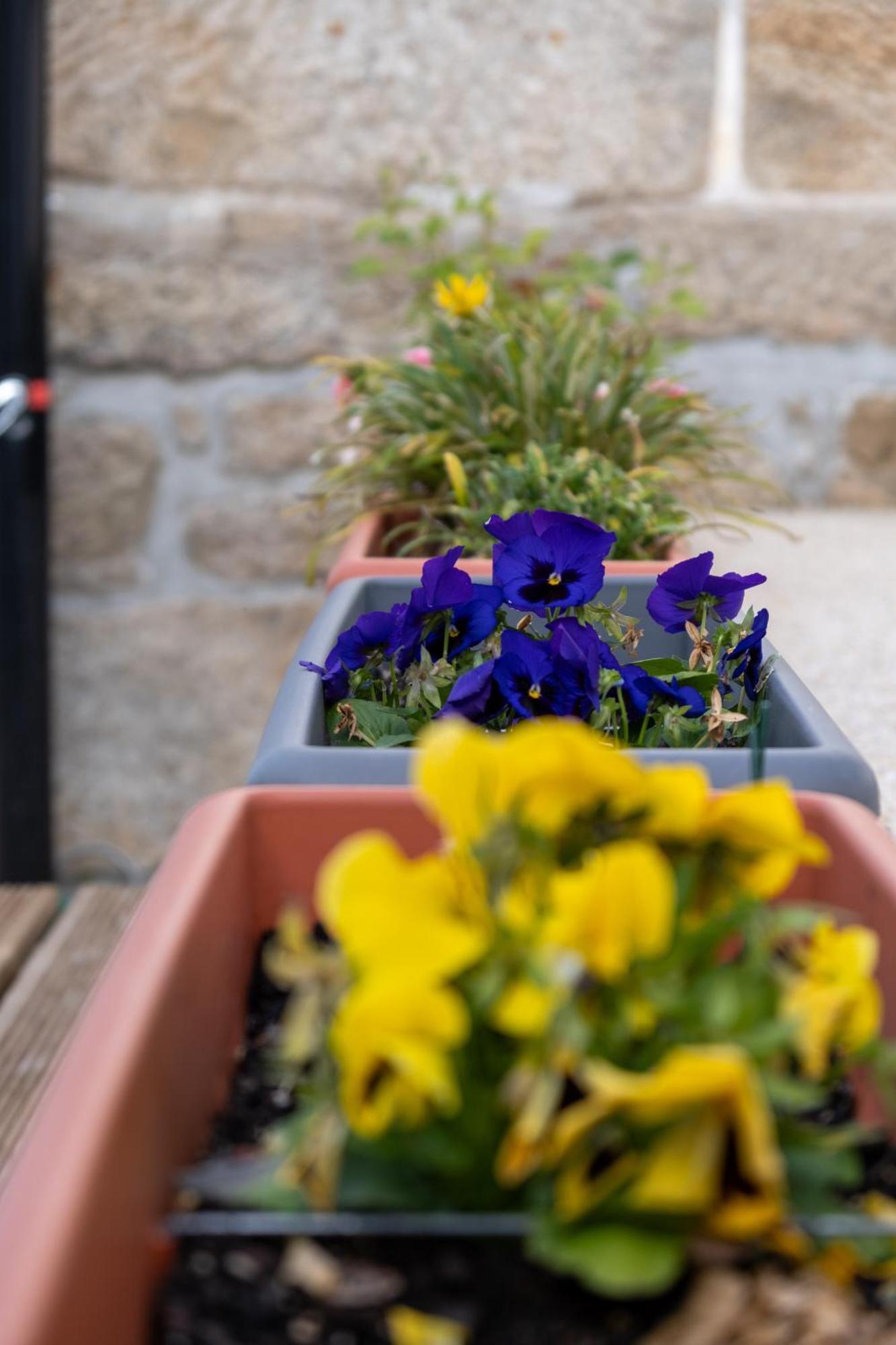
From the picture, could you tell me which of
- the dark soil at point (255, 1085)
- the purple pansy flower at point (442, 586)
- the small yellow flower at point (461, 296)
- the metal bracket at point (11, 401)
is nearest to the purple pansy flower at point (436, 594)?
the purple pansy flower at point (442, 586)

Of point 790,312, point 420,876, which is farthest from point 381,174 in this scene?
point 420,876

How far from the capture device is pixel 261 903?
51cm

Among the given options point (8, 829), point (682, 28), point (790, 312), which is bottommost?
Answer: point (8, 829)

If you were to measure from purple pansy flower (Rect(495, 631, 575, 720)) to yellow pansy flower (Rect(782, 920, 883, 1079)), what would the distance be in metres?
0.26

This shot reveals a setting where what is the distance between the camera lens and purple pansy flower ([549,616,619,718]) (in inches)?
24.5

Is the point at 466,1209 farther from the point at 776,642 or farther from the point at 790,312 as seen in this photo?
the point at 790,312

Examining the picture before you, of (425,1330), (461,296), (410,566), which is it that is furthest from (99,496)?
(425,1330)

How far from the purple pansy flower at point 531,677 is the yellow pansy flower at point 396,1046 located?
0.31m

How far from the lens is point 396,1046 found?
0.29 metres

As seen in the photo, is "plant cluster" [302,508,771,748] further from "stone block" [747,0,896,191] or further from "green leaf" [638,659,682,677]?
"stone block" [747,0,896,191]

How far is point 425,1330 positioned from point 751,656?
1.48 ft

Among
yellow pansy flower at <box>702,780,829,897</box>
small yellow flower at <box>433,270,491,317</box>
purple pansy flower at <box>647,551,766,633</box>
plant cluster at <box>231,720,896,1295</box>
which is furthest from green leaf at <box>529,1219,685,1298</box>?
small yellow flower at <box>433,270,491,317</box>

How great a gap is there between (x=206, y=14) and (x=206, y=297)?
0.42m

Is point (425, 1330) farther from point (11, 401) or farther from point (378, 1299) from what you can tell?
point (11, 401)
